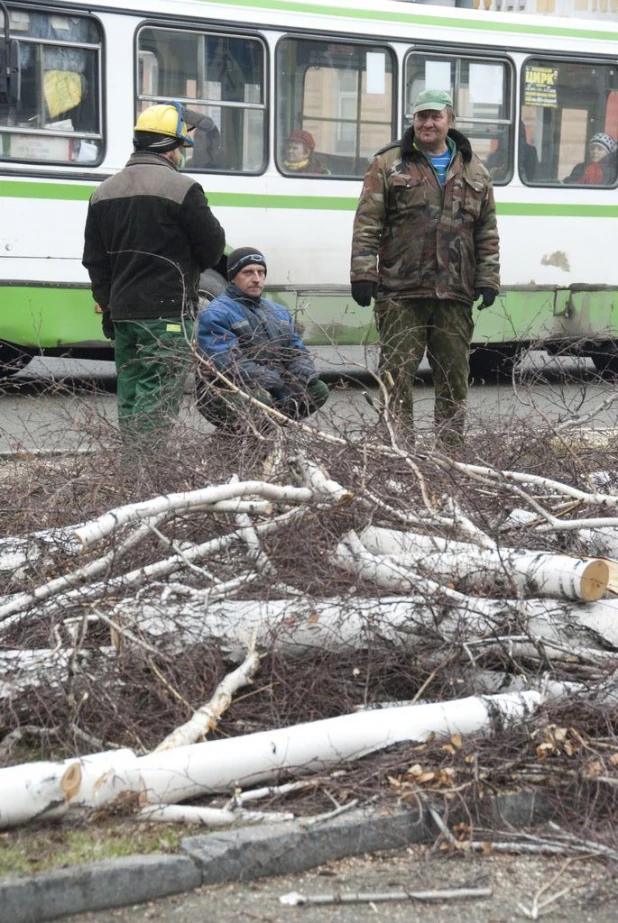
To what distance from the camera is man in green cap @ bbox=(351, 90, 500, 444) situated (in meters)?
7.65

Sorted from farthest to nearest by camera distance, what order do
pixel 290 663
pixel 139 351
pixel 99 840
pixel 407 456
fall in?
pixel 139 351
pixel 407 456
pixel 290 663
pixel 99 840

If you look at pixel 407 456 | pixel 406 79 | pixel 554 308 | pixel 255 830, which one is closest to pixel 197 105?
pixel 406 79

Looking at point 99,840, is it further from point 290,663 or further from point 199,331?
point 199,331

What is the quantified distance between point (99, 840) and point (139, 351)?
4278 millimetres

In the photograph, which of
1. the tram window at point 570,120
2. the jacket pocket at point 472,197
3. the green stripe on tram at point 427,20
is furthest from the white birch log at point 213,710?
the tram window at point 570,120

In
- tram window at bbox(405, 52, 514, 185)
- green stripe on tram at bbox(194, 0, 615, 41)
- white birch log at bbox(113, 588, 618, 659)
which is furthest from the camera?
tram window at bbox(405, 52, 514, 185)

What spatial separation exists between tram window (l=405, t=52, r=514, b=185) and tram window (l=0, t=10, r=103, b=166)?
3.06 meters

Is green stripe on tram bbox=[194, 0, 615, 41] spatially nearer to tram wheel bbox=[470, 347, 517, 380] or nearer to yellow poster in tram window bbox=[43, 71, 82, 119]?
yellow poster in tram window bbox=[43, 71, 82, 119]

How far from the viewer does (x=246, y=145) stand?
452 inches

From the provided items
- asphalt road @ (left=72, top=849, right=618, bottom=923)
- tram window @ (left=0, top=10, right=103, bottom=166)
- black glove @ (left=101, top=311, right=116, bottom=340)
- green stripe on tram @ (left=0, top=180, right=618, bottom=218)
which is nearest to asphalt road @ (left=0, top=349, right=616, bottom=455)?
black glove @ (left=101, top=311, right=116, bottom=340)

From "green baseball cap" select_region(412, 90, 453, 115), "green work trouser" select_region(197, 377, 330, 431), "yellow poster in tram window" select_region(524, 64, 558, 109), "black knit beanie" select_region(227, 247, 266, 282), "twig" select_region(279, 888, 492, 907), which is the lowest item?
"twig" select_region(279, 888, 492, 907)

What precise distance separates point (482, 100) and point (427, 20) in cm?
87

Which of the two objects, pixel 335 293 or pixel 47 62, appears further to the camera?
pixel 335 293

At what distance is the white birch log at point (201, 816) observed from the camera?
3.42 meters
